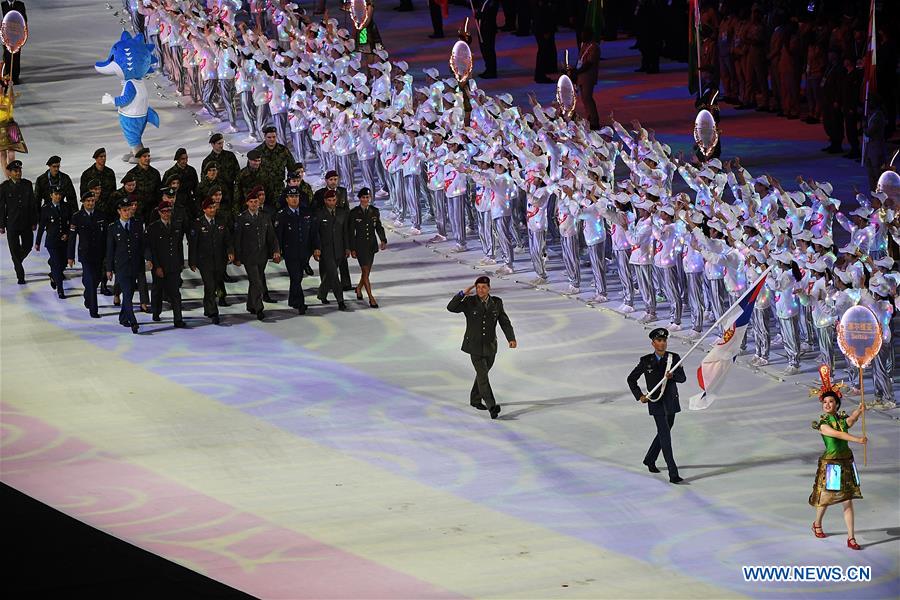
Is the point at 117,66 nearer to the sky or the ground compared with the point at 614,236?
nearer to the sky

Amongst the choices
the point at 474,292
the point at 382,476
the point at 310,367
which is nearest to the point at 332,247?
the point at 310,367

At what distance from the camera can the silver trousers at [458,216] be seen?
73.2 ft

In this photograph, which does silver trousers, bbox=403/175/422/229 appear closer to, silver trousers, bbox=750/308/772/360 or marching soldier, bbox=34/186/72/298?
marching soldier, bbox=34/186/72/298

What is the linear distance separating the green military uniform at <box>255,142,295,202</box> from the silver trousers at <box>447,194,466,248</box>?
203 centimetres

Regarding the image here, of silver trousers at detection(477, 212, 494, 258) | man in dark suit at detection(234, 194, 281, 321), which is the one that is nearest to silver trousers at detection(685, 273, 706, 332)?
silver trousers at detection(477, 212, 494, 258)

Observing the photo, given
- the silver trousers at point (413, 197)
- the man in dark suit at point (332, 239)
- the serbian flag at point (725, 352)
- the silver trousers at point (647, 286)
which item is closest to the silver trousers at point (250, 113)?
the silver trousers at point (413, 197)

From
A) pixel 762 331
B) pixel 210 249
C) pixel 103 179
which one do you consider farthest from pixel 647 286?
pixel 103 179

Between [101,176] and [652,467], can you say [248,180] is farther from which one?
[652,467]

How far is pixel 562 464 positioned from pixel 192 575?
4256 millimetres

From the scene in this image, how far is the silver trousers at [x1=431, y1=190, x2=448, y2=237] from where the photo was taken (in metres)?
22.6

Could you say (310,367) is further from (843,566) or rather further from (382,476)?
(843,566)

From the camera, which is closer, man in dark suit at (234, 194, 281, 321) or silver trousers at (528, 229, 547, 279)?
man in dark suit at (234, 194, 281, 321)

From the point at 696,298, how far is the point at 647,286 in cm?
76

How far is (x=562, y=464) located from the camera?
632 inches
